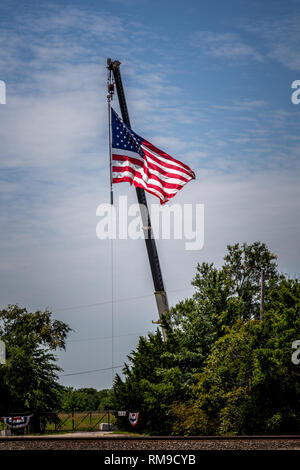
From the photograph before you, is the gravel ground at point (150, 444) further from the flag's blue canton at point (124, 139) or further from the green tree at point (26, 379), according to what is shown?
the green tree at point (26, 379)

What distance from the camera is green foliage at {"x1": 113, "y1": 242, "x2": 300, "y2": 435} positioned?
30594mm

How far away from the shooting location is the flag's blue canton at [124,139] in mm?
28312

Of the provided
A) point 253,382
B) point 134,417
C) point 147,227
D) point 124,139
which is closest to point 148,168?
point 124,139

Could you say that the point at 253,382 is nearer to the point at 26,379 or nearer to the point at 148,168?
the point at 148,168

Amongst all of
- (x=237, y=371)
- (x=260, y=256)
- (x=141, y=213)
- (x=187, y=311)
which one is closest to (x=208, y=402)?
(x=237, y=371)

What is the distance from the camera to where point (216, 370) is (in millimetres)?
34375

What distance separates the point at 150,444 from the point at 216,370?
1609 cm

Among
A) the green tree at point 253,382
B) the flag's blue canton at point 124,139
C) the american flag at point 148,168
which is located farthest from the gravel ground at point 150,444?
the flag's blue canton at point 124,139

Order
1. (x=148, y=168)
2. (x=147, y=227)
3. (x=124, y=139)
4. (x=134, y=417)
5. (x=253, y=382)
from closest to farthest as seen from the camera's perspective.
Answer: (x=148, y=168) → (x=124, y=139) → (x=253, y=382) → (x=147, y=227) → (x=134, y=417)

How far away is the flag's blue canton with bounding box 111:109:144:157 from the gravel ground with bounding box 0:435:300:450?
12.9 metres

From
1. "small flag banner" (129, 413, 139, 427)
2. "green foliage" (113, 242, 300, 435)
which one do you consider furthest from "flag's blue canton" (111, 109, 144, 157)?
"small flag banner" (129, 413, 139, 427)
